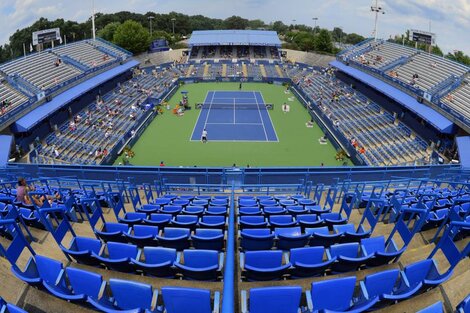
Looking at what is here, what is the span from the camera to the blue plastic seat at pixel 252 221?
802cm

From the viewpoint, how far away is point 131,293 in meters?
5.23

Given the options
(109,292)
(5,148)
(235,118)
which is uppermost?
(109,292)

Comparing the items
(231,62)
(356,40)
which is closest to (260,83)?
(231,62)

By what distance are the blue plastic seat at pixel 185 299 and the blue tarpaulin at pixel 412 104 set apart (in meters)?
24.5

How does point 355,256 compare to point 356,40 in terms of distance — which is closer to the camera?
point 355,256

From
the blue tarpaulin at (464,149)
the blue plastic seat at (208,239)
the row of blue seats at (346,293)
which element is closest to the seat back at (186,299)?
the row of blue seats at (346,293)

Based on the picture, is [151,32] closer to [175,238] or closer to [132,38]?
[132,38]

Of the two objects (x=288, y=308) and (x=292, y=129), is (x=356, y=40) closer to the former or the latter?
(x=292, y=129)

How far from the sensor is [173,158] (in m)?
27.7

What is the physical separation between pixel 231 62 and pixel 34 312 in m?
61.5

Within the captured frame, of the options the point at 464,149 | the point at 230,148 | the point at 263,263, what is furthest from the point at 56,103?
the point at 464,149

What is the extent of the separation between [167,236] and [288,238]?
249 centimetres

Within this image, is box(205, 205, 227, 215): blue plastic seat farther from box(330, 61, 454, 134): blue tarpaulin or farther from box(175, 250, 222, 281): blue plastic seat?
box(330, 61, 454, 134): blue tarpaulin

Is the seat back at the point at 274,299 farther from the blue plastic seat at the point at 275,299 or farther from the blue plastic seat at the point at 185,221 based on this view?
the blue plastic seat at the point at 185,221
